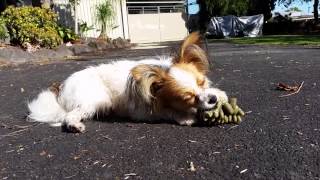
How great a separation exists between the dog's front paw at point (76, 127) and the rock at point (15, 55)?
9.24m

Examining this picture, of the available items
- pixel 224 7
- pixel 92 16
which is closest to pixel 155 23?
pixel 92 16

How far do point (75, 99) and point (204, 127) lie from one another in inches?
53.1

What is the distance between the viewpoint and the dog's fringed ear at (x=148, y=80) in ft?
13.4

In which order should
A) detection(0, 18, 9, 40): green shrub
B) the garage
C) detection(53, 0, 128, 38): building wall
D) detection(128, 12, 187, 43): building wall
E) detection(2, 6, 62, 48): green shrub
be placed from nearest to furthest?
detection(0, 18, 9, 40): green shrub < detection(2, 6, 62, 48): green shrub < detection(53, 0, 128, 38): building wall < detection(128, 12, 187, 43): building wall < the garage

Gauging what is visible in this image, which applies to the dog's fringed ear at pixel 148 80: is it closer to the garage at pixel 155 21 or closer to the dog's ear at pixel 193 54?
the dog's ear at pixel 193 54

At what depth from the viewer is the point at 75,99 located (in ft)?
14.6

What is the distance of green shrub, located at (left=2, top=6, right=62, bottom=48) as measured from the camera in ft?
46.9

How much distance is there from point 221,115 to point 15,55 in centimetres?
1035

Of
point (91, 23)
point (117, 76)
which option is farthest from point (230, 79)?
point (91, 23)

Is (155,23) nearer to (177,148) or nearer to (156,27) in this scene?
(156,27)

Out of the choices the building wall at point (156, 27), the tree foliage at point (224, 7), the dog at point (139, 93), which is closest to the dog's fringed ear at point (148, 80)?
the dog at point (139, 93)

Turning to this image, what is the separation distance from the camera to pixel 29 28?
47.0ft

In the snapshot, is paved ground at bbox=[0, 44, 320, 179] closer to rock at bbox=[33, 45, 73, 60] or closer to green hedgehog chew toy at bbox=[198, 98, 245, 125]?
green hedgehog chew toy at bbox=[198, 98, 245, 125]

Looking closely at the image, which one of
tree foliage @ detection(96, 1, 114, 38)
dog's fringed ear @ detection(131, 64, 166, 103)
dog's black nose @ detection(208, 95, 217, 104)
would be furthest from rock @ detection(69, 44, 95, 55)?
dog's black nose @ detection(208, 95, 217, 104)
